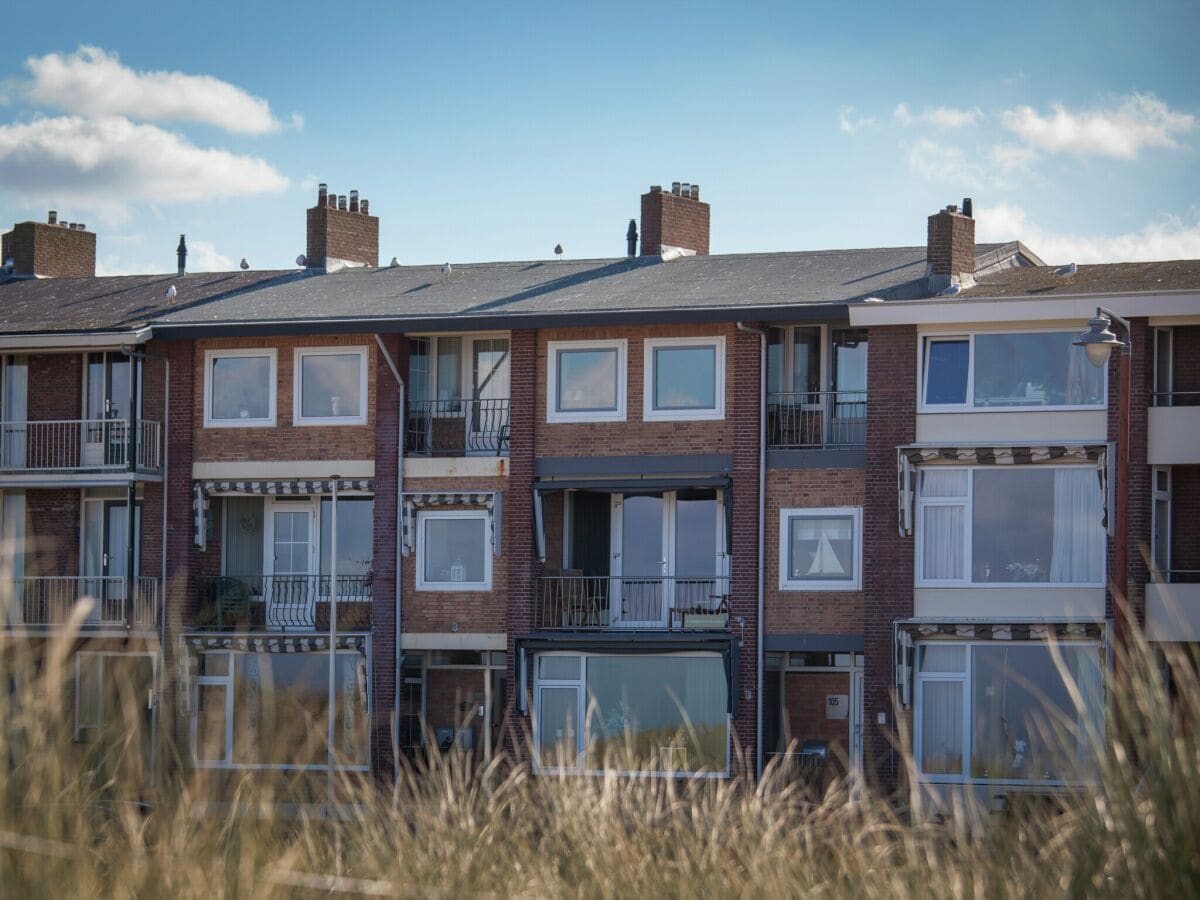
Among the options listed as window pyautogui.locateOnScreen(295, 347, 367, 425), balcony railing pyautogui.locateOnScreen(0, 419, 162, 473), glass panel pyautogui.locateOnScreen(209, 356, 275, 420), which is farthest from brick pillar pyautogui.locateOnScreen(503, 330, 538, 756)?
balcony railing pyautogui.locateOnScreen(0, 419, 162, 473)

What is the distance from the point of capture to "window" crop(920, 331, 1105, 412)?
2883 centimetres

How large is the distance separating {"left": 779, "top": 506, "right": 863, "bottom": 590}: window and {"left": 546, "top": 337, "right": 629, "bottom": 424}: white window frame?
338 centimetres

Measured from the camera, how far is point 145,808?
10.7 meters

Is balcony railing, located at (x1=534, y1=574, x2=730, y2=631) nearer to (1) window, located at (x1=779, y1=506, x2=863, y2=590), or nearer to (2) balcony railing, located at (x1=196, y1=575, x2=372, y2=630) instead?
(1) window, located at (x1=779, y1=506, x2=863, y2=590)

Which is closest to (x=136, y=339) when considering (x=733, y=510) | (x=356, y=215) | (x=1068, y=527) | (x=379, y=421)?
(x=379, y=421)

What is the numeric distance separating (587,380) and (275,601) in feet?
23.4

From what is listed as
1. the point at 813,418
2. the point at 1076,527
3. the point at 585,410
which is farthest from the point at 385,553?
the point at 1076,527

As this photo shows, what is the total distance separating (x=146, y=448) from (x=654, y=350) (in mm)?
9557

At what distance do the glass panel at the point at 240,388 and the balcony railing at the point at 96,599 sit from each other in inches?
130

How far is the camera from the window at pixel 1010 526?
28500 mm

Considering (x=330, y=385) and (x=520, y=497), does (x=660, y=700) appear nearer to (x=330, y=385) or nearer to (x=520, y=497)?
(x=520, y=497)

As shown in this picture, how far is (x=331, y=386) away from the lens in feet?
108

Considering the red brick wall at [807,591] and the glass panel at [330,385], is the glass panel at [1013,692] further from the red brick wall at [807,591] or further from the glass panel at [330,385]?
the glass panel at [330,385]

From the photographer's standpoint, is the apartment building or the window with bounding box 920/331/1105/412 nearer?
the apartment building
